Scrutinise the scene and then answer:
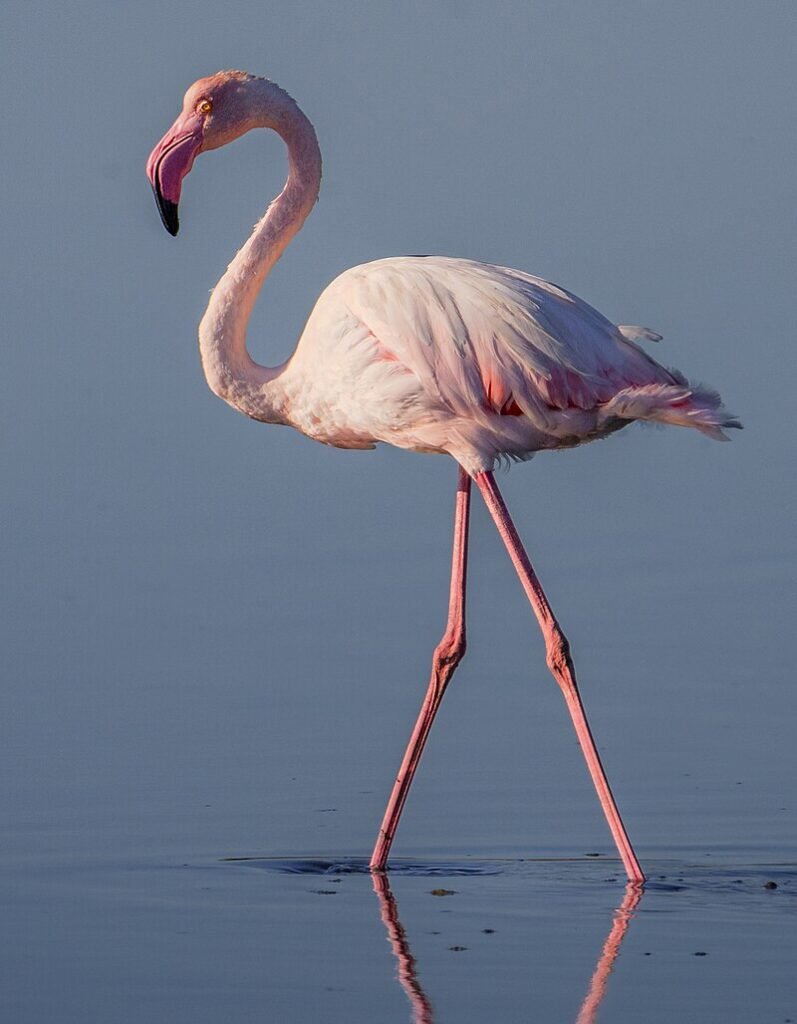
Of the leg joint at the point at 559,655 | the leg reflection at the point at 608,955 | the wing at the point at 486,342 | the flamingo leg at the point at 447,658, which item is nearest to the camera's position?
the leg reflection at the point at 608,955

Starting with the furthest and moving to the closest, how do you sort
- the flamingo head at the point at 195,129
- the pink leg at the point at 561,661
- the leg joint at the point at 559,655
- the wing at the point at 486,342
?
the flamingo head at the point at 195,129 → the leg joint at the point at 559,655 → the wing at the point at 486,342 → the pink leg at the point at 561,661

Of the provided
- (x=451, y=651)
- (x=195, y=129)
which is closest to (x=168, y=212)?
(x=195, y=129)

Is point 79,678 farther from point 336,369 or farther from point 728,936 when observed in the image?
point 728,936

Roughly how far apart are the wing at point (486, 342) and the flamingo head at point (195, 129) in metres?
0.86

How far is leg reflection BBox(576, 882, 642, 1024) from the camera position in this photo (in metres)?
5.21

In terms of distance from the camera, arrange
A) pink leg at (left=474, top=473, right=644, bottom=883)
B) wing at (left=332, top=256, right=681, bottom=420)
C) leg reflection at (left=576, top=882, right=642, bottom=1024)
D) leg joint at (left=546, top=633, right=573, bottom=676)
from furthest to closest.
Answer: leg joint at (left=546, top=633, right=573, bottom=676) < wing at (left=332, top=256, right=681, bottom=420) < pink leg at (left=474, top=473, right=644, bottom=883) < leg reflection at (left=576, top=882, right=642, bottom=1024)

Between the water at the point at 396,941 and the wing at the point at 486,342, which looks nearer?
the water at the point at 396,941

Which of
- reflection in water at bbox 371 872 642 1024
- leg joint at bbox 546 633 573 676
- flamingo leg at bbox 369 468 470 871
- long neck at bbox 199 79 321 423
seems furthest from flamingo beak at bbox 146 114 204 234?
reflection in water at bbox 371 872 642 1024

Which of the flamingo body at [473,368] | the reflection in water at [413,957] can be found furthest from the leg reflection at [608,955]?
the flamingo body at [473,368]

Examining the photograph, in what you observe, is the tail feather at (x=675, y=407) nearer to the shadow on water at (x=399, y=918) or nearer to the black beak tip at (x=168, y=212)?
the shadow on water at (x=399, y=918)

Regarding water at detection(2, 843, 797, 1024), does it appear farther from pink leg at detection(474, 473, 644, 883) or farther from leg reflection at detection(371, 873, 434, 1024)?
pink leg at detection(474, 473, 644, 883)

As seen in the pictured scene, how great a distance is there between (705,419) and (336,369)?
124 cm

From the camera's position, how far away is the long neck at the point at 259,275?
7.37m

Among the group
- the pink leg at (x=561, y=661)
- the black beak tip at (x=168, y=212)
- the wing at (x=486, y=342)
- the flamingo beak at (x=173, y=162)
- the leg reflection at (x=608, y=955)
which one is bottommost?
the leg reflection at (x=608, y=955)
